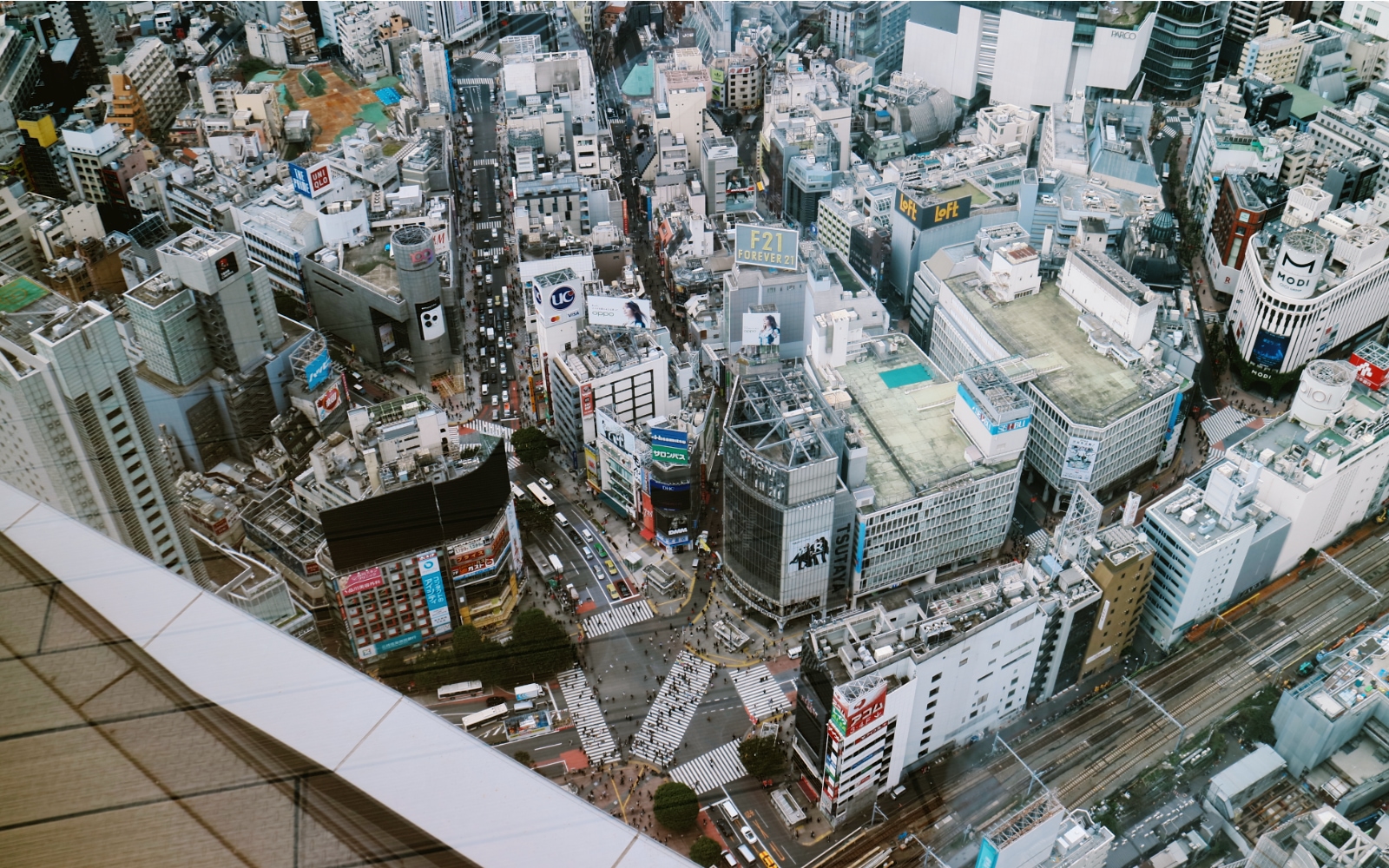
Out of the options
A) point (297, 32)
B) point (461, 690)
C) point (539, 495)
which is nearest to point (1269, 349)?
point (539, 495)

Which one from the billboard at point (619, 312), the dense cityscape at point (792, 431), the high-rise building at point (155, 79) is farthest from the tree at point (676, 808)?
the high-rise building at point (155, 79)

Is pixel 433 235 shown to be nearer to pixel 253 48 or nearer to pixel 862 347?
pixel 862 347

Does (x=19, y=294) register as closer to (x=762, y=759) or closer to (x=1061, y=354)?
(x=762, y=759)

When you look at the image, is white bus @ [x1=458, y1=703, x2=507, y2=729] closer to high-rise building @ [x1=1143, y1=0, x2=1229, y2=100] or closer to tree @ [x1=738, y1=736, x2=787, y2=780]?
tree @ [x1=738, y1=736, x2=787, y2=780]

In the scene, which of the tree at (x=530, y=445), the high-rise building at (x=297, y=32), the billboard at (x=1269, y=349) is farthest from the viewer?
the high-rise building at (x=297, y=32)

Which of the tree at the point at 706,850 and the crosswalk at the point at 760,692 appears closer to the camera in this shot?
the tree at the point at 706,850

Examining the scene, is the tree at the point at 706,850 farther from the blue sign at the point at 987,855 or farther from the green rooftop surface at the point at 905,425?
the green rooftop surface at the point at 905,425
